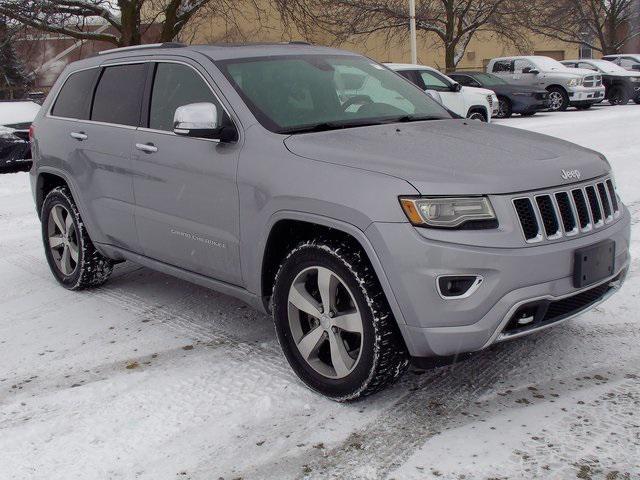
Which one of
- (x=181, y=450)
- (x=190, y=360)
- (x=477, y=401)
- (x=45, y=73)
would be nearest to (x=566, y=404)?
(x=477, y=401)

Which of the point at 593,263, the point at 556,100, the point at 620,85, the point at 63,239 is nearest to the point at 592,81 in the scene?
the point at 556,100

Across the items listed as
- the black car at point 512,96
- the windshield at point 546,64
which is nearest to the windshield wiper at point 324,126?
the black car at point 512,96

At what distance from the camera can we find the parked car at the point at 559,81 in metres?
23.1

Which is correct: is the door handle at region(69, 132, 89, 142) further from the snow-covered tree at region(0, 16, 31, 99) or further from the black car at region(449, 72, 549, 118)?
the snow-covered tree at region(0, 16, 31, 99)

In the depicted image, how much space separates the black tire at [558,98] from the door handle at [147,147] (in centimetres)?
2041

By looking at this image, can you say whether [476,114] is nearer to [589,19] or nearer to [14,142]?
[14,142]

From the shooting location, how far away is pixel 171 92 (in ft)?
15.8

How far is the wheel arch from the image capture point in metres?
3.37

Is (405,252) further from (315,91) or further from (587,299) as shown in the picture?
(315,91)

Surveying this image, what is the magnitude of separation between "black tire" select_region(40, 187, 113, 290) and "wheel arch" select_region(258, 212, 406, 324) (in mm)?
2131

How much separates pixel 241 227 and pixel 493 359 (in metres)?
1.51

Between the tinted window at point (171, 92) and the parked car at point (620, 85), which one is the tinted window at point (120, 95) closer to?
the tinted window at point (171, 92)

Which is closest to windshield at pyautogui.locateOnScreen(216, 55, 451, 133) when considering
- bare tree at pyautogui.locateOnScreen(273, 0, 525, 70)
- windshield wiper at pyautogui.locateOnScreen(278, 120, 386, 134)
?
windshield wiper at pyautogui.locateOnScreen(278, 120, 386, 134)

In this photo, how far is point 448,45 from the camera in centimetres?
3372
